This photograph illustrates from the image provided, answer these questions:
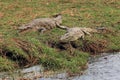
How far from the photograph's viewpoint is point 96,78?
11.9 meters

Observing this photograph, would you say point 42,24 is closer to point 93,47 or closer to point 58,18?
point 58,18

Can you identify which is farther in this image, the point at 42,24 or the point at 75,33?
the point at 42,24

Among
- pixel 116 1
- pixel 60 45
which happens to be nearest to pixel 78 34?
pixel 60 45

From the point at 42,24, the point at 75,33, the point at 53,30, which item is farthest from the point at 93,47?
the point at 42,24

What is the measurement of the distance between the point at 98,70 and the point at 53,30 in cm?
309

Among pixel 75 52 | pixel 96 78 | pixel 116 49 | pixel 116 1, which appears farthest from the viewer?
pixel 116 1

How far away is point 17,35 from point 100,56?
106 inches

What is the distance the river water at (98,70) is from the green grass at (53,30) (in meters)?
0.30

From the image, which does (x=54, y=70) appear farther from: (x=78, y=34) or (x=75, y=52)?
(x=78, y=34)

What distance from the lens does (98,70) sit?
12641 mm

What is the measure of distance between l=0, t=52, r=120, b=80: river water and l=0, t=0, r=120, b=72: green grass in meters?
0.30

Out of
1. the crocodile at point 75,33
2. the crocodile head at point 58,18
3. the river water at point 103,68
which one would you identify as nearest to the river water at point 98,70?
the river water at point 103,68

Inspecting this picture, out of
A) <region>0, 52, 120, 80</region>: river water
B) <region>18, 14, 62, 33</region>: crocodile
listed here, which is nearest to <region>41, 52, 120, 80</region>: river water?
<region>0, 52, 120, 80</region>: river water

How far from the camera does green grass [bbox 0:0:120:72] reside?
1268 centimetres
